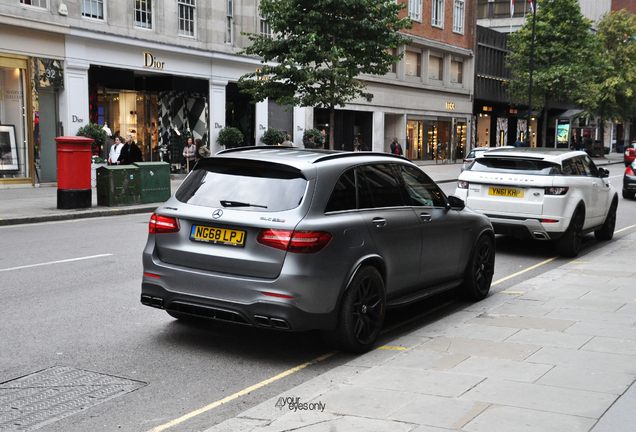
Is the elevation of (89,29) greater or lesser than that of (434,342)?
greater

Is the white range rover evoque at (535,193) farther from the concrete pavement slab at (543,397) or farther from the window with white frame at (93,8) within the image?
the window with white frame at (93,8)

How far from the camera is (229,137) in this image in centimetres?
2814

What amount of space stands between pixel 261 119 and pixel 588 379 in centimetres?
2718

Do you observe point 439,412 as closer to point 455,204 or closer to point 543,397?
point 543,397

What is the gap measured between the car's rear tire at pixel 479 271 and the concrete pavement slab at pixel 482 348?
1.71 m

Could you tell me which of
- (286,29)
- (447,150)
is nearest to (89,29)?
(286,29)

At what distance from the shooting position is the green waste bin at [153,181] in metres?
17.3

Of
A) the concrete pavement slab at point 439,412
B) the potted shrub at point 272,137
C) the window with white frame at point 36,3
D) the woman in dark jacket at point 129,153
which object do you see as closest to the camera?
the concrete pavement slab at point 439,412

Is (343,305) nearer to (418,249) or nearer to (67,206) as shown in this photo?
(418,249)

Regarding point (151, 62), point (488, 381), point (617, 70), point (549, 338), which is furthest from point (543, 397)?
point (617, 70)

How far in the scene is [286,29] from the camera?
81.1ft

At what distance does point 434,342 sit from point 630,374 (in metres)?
1.51

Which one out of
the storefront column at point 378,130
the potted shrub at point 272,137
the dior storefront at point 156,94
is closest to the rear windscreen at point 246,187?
the dior storefront at point 156,94

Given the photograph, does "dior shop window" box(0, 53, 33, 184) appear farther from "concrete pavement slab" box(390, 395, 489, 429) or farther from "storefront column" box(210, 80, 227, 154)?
"concrete pavement slab" box(390, 395, 489, 429)
